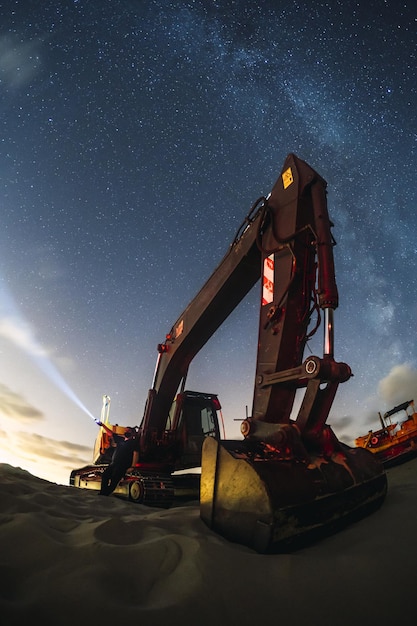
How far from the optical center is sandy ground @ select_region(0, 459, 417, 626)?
4.27ft

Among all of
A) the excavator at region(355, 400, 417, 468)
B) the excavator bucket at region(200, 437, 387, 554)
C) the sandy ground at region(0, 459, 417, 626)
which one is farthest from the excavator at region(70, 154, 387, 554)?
the excavator at region(355, 400, 417, 468)

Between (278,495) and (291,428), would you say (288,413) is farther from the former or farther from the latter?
(278,495)

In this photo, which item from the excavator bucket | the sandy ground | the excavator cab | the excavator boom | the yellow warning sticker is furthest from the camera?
the excavator cab

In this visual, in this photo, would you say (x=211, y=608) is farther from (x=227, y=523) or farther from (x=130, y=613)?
(x=227, y=523)

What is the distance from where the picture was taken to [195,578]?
156 cm

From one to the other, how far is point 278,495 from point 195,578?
0.73 meters

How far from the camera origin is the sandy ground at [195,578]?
130 centimetres

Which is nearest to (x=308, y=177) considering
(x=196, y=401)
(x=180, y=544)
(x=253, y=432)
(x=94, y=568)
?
(x=253, y=432)

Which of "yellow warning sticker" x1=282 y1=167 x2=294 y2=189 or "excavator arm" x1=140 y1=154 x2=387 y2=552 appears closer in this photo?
"excavator arm" x1=140 y1=154 x2=387 y2=552

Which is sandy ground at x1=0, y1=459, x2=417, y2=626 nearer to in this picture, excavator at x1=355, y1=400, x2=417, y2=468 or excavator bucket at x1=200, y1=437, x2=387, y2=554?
excavator bucket at x1=200, y1=437, x2=387, y2=554

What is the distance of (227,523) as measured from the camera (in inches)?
89.2

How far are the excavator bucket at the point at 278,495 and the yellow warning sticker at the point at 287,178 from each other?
2.98 m

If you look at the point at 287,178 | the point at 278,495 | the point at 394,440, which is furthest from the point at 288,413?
the point at 394,440

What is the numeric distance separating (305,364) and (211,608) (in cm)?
181
